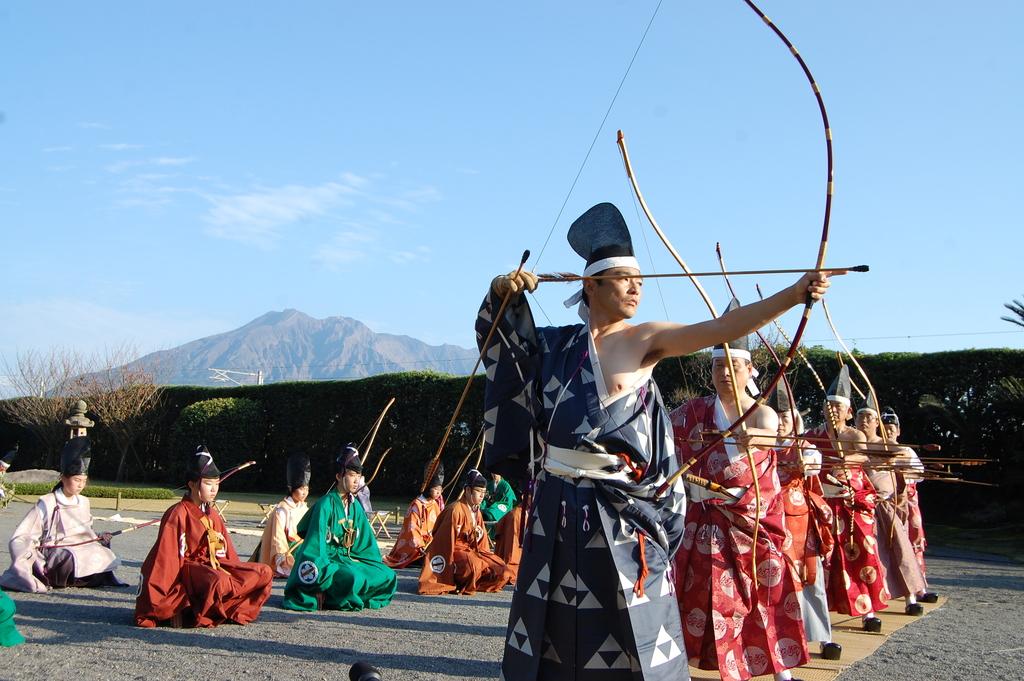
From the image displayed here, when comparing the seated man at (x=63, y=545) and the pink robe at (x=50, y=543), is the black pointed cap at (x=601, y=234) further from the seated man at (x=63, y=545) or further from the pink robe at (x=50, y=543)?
the pink robe at (x=50, y=543)

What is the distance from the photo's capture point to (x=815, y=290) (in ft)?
9.28

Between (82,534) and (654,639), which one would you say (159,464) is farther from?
(654,639)

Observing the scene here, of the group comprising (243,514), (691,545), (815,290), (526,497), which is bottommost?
(243,514)

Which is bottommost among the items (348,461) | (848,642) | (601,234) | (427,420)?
(848,642)

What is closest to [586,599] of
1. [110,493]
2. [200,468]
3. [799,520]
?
[799,520]

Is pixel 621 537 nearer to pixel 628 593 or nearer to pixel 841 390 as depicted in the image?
pixel 628 593

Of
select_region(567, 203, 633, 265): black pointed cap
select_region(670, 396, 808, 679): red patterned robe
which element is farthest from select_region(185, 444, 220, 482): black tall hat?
select_region(567, 203, 633, 265): black pointed cap

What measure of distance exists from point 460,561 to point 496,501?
350 centimetres

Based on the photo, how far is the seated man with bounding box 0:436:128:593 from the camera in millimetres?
7992

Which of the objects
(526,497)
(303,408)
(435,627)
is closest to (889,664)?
(435,627)

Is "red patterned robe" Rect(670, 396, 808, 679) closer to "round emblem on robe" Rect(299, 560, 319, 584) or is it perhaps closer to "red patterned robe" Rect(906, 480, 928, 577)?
"round emblem on robe" Rect(299, 560, 319, 584)

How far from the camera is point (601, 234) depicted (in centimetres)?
351

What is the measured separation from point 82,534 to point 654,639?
22.5ft

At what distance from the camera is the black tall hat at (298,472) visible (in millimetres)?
8945
